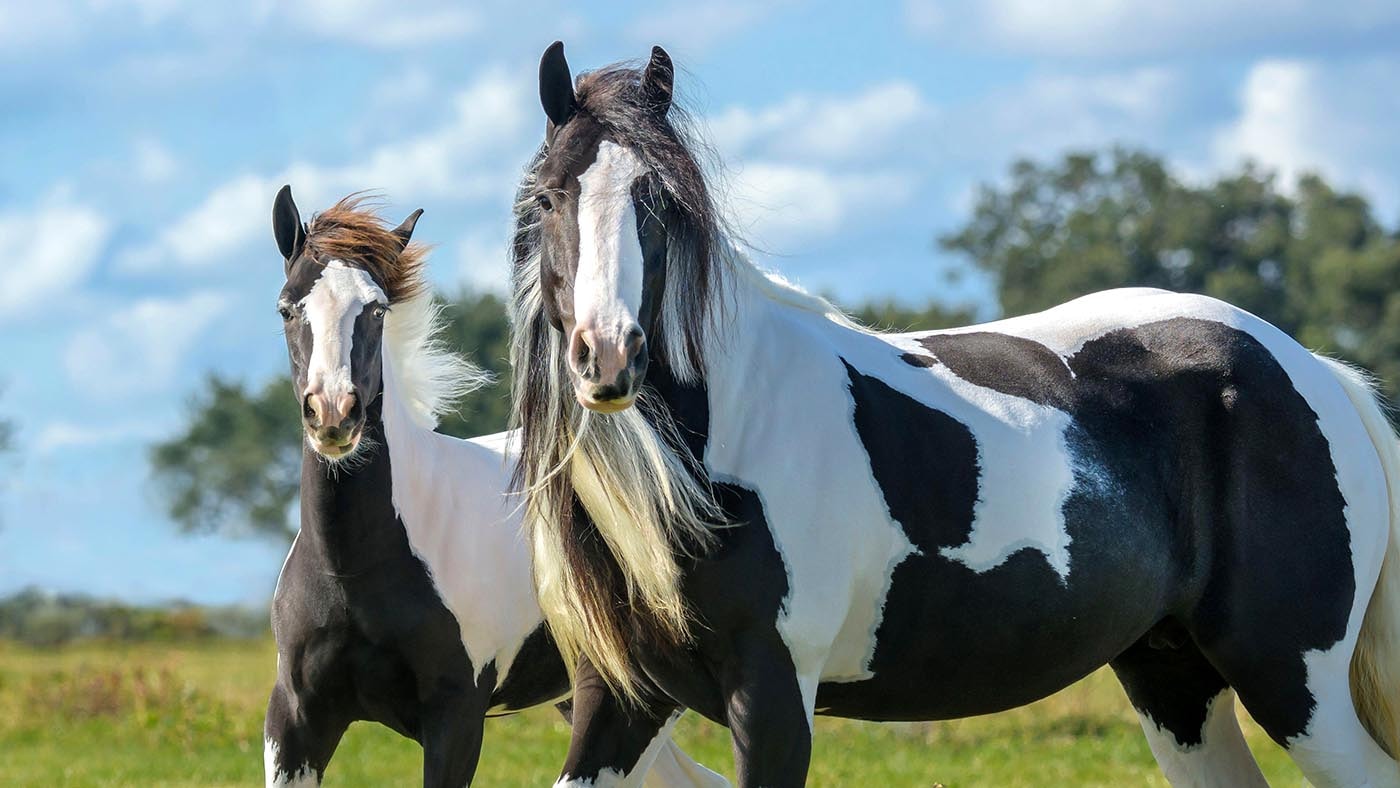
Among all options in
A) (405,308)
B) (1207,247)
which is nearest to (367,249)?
(405,308)

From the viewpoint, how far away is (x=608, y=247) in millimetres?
3592

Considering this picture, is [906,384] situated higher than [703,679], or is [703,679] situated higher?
[906,384]

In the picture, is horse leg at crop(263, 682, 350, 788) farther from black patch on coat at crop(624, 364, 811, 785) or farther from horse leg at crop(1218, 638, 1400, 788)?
horse leg at crop(1218, 638, 1400, 788)

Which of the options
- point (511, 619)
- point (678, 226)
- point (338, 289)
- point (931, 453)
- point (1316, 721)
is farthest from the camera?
point (511, 619)

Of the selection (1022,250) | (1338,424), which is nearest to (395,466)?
(1338,424)

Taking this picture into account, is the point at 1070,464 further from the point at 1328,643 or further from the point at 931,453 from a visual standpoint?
the point at 1328,643

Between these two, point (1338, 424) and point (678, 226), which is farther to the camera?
point (1338, 424)

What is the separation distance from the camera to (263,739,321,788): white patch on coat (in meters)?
5.48

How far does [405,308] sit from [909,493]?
8.30 ft

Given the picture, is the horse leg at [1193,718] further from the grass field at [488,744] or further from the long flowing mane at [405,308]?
the grass field at [488,744]

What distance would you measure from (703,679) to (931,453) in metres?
0.85

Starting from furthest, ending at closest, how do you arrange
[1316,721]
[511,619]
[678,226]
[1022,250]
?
[1022,250], [511,619], [1316,721], [678,226]

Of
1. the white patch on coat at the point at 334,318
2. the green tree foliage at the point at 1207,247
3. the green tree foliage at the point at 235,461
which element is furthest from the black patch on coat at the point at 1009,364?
the green tree foliage at the point at 235,461

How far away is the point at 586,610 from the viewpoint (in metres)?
3.99
